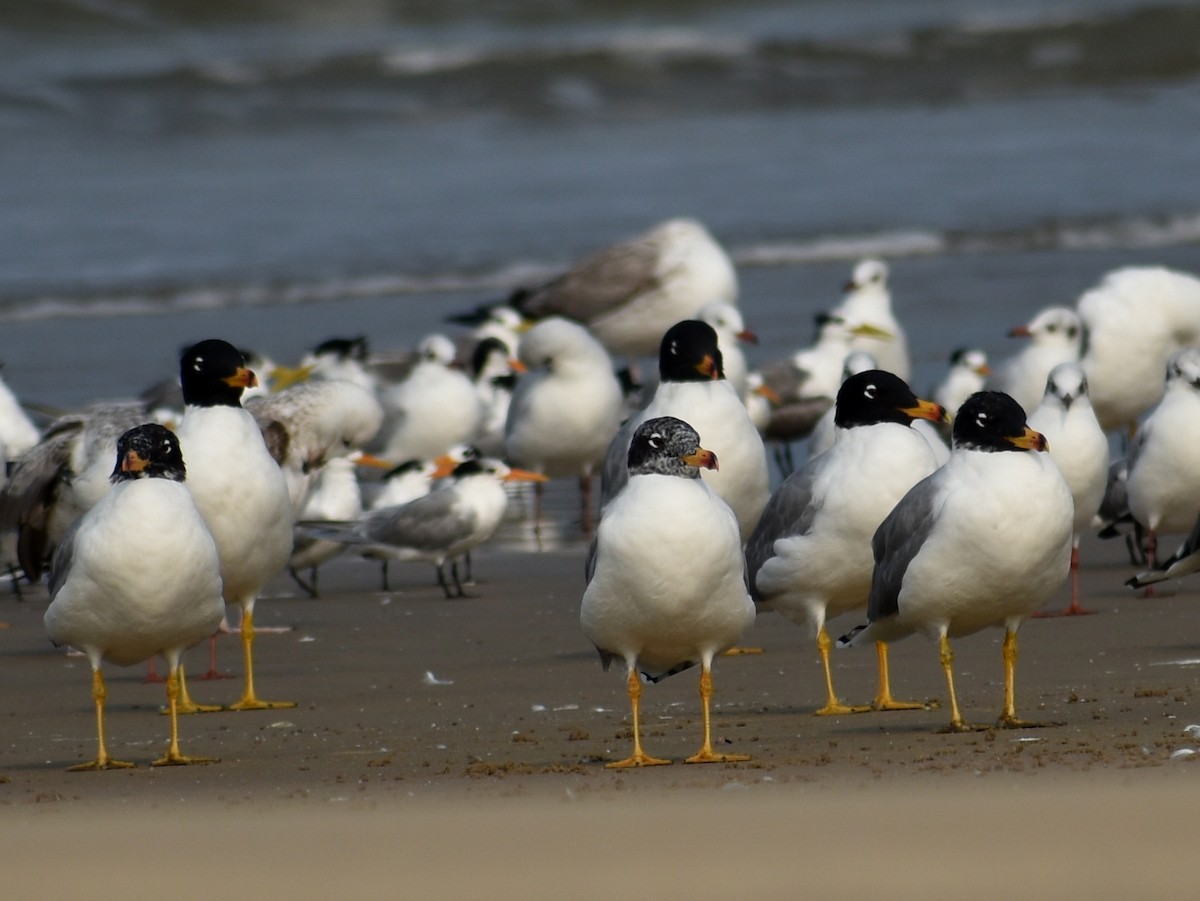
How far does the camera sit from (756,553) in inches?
328

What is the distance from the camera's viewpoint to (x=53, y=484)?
1047 cm

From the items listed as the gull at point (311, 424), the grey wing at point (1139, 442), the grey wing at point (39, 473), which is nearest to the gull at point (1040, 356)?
the grey wing at point (1139, 442)

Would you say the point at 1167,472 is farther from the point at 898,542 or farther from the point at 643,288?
the point at 643,288

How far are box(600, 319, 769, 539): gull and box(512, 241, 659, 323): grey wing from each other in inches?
285

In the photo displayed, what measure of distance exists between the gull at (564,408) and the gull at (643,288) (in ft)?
8.90

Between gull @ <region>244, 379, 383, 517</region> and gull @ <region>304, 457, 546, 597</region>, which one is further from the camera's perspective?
gull @ <region>304, 457, 546, 597</region>

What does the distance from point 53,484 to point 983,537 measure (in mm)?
5271

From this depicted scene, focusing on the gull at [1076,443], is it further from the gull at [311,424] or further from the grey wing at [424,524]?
the gull at [311,424]

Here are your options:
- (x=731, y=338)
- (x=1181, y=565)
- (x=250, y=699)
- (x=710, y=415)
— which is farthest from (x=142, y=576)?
(x=731, y=338)

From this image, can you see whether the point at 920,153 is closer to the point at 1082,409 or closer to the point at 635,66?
the point at 635,66

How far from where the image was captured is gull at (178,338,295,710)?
8.59m

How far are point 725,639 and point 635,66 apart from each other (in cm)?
3261

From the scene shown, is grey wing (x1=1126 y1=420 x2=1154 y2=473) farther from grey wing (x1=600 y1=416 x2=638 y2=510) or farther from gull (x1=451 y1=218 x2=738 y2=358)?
gull (x1=451 y1=218 x2=738 y2=358)

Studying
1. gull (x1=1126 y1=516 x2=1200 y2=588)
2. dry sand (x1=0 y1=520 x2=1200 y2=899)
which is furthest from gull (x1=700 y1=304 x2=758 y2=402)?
gull (x1=1126 y1=516 x2=1200 y2=588)
